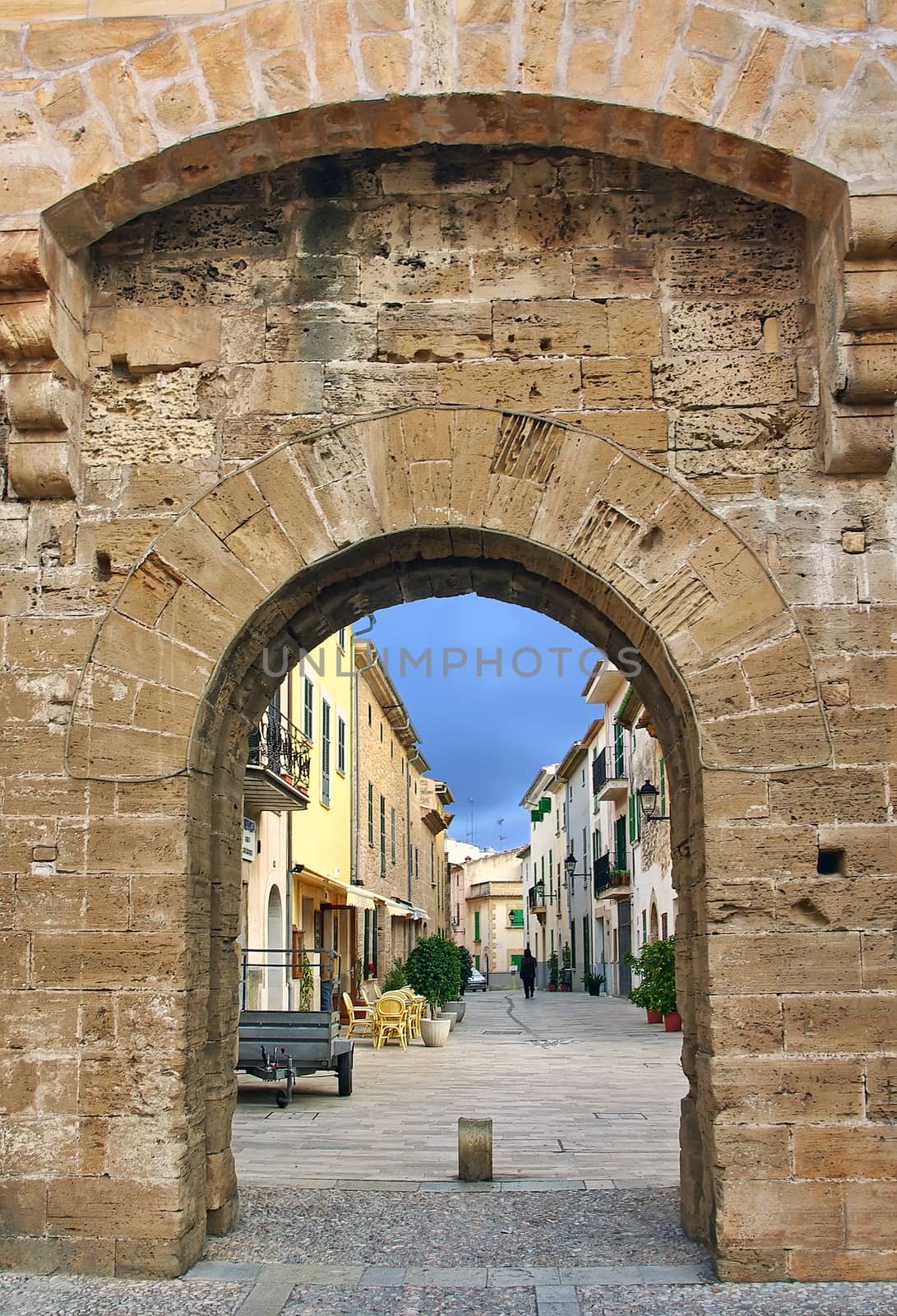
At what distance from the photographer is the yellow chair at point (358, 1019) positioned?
16323mm

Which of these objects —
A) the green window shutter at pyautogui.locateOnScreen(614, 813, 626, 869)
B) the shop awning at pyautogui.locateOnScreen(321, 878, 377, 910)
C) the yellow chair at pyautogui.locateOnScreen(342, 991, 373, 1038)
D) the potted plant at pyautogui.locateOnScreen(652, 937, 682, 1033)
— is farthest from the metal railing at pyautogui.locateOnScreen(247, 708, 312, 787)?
the green window shutter at pyautogui.locateOnScreen(614, 813, 626, 869)

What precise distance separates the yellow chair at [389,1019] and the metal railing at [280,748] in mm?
2901

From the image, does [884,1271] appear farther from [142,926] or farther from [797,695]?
[142,926]

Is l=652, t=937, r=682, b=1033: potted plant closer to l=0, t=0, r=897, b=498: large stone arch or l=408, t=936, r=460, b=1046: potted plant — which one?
l=408, t=936, r=460, b=1046: potted plant

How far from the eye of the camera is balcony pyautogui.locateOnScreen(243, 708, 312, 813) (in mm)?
12438

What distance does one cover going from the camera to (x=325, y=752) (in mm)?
18375

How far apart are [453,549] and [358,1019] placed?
42.2ft

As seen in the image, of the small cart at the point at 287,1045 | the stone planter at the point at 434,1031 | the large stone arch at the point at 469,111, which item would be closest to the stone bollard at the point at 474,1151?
the small cart at the point at 287,1045

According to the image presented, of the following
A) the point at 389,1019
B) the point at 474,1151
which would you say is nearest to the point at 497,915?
the point at 389,1019

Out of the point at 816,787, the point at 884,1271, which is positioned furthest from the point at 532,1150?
the point at 816,787

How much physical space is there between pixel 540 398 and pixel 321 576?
1.36 metres

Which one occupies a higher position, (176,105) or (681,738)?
(176,105)

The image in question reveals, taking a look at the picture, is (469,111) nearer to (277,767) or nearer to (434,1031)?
(277,767)

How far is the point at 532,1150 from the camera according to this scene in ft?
27.3
